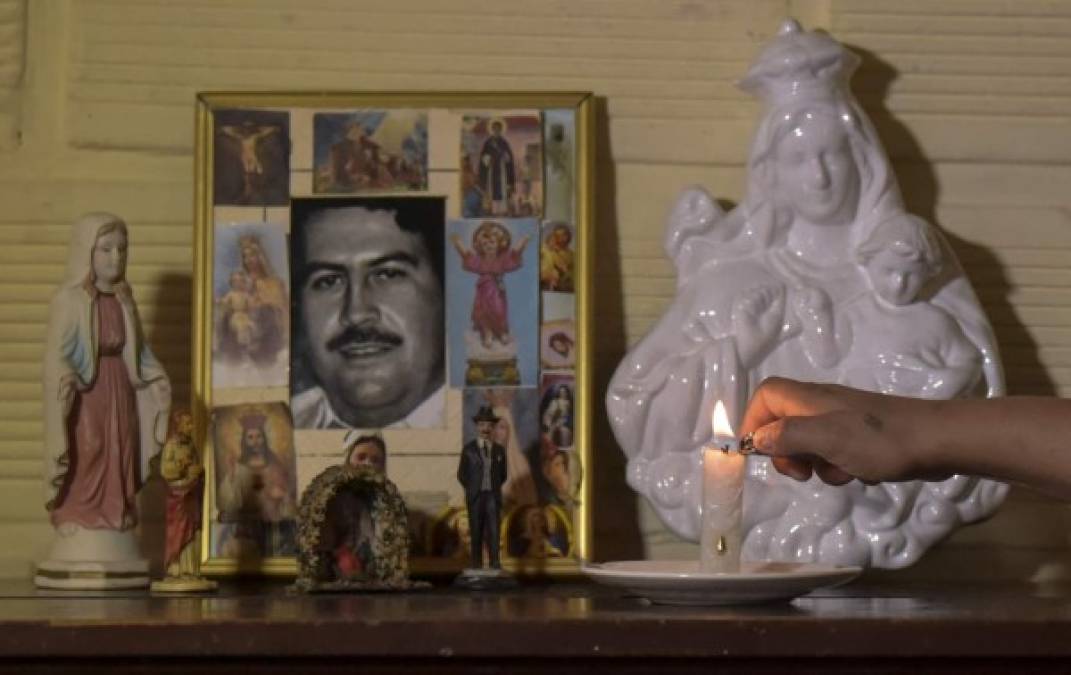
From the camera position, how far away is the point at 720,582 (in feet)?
3.89

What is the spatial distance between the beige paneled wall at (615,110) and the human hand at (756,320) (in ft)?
0.47

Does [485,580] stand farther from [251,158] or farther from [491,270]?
[251,158]

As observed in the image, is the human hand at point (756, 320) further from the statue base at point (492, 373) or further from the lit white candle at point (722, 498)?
the lit white candle at point (722, 498)

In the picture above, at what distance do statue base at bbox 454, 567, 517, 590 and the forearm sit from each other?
1.56 ft

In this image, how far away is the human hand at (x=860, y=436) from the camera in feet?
3.53

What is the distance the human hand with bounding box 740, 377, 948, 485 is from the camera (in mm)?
1077

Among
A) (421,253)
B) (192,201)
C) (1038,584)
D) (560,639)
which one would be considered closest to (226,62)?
(192,201)

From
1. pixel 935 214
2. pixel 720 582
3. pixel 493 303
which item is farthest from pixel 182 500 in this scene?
pixel 935 214

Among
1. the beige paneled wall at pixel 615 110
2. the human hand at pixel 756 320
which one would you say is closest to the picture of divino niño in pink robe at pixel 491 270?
the beige paneled wall at pixel 615 110

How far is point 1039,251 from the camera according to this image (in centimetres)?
167

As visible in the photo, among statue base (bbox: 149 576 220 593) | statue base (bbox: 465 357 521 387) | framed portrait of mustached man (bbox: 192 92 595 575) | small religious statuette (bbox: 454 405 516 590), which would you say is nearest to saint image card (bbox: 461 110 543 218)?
framed portrait of mustached man (bbox: 192 92 595 575)

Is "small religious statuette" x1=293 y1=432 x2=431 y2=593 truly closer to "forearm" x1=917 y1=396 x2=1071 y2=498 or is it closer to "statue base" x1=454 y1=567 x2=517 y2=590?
"statue base" x1=454 y1=567 x2=517 y2=590

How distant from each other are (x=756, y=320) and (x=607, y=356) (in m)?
0.18

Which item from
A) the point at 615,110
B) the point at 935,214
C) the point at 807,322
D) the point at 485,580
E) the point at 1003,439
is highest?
the point at 615,110
